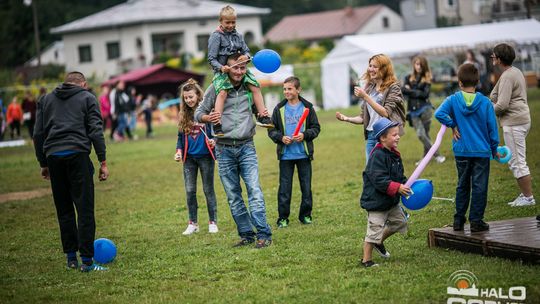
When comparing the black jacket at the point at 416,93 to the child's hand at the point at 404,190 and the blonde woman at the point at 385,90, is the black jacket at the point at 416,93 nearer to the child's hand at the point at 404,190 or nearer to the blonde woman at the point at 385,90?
the blonde woman at the point at 385,90

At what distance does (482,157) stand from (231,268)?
286 cm

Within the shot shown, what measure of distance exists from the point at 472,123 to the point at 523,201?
2.68 meters

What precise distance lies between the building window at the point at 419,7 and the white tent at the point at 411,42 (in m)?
36.9

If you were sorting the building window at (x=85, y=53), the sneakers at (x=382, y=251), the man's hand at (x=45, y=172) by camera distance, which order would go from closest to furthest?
1. the sneakers at (x=382, y=251)
2. the man's hand at (x=45, y=172)
3. the building window at (x=85, y=53)

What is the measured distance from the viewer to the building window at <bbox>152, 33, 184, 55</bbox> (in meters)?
67.4

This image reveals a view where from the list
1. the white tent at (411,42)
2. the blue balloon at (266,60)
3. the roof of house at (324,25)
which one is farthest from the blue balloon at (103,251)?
the roof of house at (324,25)

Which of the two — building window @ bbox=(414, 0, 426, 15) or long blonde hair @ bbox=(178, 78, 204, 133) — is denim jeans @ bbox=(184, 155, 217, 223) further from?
building window @ bbox=(414, 0, 426, 15)

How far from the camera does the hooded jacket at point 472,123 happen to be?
7941 millimetres

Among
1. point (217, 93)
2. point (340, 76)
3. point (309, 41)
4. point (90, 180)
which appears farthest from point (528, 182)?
point (309, 41)

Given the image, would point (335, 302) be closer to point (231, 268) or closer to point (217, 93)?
point (231, 268)

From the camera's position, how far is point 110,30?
6762 centimetres

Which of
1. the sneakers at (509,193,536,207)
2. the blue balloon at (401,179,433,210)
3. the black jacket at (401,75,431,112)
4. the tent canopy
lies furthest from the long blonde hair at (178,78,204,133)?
the tent canopy

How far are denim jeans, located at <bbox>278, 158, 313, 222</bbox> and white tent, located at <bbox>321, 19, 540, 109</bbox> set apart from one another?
1055 inches

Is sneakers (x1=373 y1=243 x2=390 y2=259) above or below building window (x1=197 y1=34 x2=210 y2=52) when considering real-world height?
below
